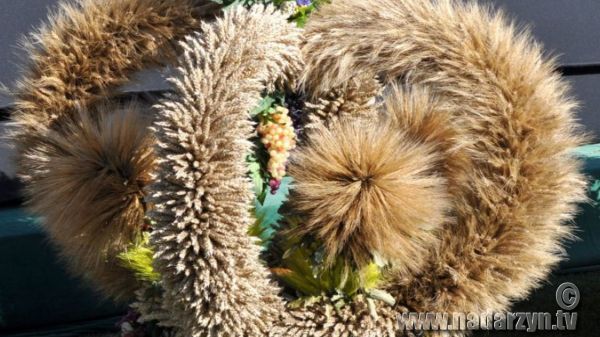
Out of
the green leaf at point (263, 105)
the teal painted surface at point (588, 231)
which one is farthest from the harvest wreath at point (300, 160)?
the teal painted surface at point (588, 231)

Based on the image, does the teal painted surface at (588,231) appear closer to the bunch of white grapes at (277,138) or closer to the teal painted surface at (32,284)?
the bunch of white grapes at (277,138)

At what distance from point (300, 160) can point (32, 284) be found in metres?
1.05

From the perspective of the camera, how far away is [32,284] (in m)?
2.13

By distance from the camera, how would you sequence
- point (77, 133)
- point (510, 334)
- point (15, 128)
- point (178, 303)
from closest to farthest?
point (178, 303) < point (77, 133) < point (15, 128) < point (510, 334)

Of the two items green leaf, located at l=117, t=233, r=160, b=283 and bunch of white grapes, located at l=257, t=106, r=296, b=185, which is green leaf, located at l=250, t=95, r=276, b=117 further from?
green leaf, located at l=117, t=233, r=160, b=283

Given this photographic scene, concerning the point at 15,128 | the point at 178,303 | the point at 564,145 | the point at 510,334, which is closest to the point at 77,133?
the point at 15,128

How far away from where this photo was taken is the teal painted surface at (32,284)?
6.88ft

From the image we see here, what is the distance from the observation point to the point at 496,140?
1445 mm

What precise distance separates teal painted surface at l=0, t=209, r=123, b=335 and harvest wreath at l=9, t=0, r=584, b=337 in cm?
58

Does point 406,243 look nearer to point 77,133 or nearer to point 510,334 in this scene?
point 77,133

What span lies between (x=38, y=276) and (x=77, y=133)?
792 mm

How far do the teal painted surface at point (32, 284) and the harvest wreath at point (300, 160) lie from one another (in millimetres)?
576

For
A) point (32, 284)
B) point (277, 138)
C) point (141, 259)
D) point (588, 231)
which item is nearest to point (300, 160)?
point (277, 138)

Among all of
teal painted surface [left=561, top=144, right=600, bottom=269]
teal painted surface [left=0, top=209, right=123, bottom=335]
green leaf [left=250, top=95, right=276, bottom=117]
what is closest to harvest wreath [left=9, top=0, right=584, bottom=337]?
green leaf [left=250, top=95, right=276, bottom=117]
